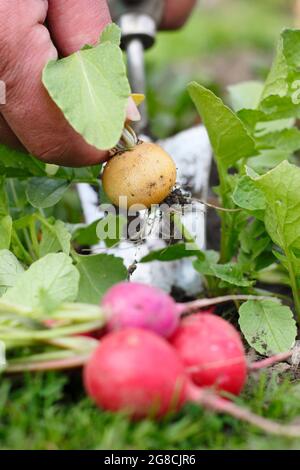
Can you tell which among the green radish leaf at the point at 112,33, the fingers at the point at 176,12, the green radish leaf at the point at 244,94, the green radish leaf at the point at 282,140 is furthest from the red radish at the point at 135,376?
the fingers at the point at 176,12

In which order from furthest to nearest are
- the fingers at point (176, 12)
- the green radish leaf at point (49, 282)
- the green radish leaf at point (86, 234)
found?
the fingers at point (176, 12), the green radish leaf at point (86, 234), the green radish leaf at point (49, 282)

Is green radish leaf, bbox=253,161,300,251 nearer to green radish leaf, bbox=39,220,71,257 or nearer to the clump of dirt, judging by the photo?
the clump of dirt

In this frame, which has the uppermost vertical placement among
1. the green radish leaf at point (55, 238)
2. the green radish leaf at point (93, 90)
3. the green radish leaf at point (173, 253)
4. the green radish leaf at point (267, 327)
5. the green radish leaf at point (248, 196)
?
the green radish leaf at point (93, 90)

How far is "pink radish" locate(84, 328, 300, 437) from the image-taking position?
3.59 ft

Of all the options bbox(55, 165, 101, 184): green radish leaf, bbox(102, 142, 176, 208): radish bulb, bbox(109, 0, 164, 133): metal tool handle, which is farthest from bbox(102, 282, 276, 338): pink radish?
bbox(109, 0, 164, 133): metal tool handle

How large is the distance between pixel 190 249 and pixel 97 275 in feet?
0.79

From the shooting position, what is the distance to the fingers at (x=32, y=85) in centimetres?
154

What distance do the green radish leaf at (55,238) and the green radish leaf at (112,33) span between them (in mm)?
418

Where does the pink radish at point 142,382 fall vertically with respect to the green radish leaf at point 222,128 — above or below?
below

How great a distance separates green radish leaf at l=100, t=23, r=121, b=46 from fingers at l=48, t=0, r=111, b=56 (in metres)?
0.08

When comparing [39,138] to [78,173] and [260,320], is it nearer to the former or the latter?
[78,173]

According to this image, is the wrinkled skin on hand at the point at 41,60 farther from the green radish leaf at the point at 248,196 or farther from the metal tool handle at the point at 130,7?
the metal tool handle at the point at 130,7

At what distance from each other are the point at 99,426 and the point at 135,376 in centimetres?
10

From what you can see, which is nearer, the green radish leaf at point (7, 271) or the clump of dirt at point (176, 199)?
the green radish leaf at point (7, 271)
